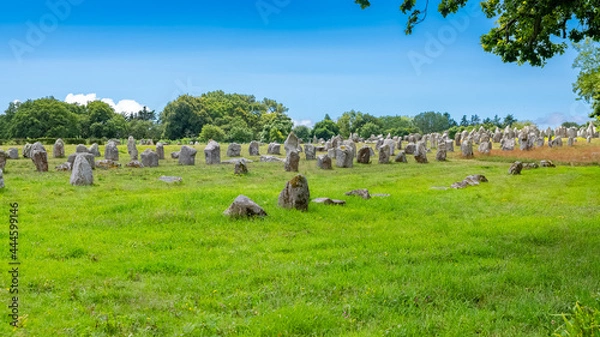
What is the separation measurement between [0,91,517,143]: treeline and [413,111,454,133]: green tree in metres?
20.2

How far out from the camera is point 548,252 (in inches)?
383

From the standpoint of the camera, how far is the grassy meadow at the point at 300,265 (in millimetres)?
6039

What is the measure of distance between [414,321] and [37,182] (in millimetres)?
17535

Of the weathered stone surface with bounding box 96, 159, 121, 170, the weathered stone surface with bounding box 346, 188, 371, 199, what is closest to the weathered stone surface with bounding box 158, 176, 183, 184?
the weathered stone surface with bounding box 96, 159, 121, 170

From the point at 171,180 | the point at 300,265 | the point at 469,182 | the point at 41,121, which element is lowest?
the point at 300,265

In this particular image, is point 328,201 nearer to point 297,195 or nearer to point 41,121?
point 297,195

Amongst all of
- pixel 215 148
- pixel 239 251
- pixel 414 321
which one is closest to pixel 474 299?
pixel 414 321

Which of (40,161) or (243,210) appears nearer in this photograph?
(243,210)

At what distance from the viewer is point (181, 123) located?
79812 mm

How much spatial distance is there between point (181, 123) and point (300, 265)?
7464cm

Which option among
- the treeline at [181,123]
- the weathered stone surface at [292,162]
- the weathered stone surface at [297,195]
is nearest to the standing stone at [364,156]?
the weathered stone surface at [292,162]

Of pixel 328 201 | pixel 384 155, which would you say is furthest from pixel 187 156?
pixel 328 201

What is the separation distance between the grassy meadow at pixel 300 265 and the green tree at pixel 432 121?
11139cm

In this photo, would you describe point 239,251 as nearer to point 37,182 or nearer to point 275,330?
point 275,330
